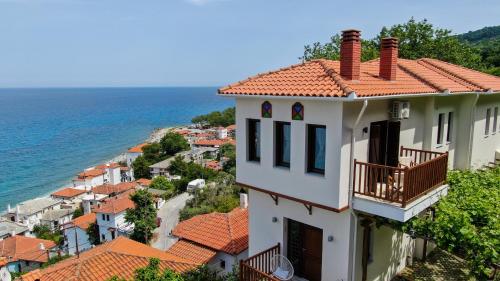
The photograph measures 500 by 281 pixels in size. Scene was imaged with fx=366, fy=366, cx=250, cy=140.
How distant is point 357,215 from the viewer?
938 cm

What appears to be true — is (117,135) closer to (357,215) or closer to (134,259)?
(134,259)

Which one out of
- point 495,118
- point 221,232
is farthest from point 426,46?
point 221,232

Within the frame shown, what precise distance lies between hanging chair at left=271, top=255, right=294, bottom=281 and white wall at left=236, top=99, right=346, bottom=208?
2315 mm

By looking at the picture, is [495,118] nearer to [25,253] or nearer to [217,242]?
[217,242]

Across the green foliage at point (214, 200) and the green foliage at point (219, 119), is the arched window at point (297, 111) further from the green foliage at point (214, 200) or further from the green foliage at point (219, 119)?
the green foliage at point (219, 119)

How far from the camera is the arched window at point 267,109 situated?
9961 mm

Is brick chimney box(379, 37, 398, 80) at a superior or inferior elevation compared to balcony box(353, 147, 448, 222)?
superior

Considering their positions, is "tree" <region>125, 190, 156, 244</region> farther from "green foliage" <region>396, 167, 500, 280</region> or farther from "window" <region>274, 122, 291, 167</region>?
"green foliage" <region>396, 167, 500, 280</region>

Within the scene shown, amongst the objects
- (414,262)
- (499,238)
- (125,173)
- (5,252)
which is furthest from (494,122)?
(125,173)

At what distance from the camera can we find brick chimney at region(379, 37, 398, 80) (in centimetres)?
1085

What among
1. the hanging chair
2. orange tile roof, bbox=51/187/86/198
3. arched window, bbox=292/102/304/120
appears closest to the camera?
arched window, bbox=292/102/304/120

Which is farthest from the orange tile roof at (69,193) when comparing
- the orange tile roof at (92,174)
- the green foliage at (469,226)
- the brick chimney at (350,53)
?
the green foliage at (469,226)

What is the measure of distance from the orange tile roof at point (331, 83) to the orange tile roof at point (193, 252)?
496 inches

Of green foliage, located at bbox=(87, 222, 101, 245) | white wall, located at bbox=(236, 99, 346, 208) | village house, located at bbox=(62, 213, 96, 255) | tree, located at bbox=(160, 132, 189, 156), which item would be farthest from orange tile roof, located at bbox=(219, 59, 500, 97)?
tree, located at bbox=(160, 132, 189, 156)
